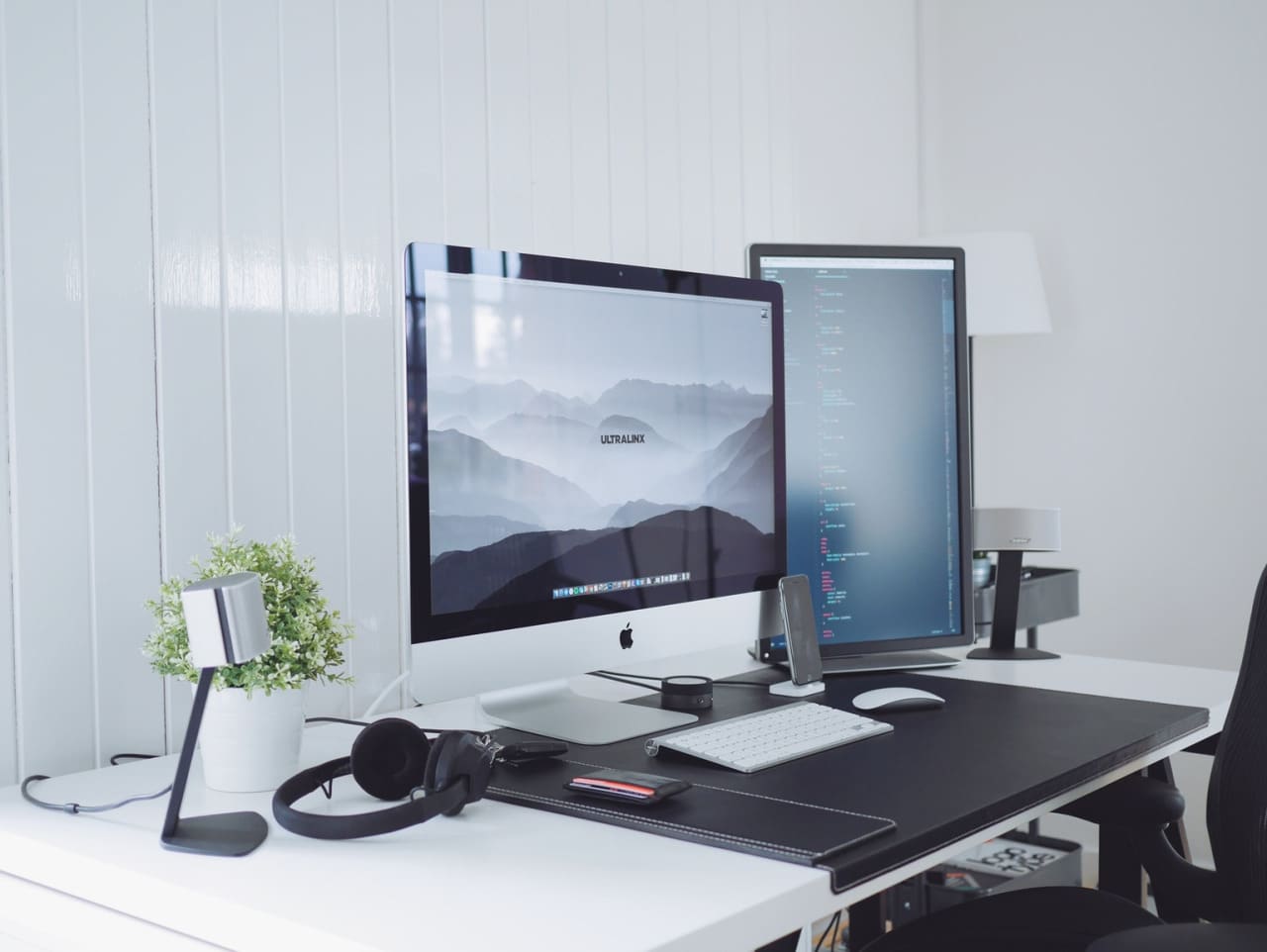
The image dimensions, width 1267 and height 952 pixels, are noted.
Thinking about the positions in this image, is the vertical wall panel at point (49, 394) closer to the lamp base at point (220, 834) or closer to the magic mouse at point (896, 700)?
the lamp base at point (220, 834)

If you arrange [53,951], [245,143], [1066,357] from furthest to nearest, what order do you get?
[1066,357] → [245,143] → [53,951]

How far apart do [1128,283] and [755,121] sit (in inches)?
45.4

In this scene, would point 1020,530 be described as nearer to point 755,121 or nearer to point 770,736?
point 770,736

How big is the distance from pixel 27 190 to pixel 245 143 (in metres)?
0.31

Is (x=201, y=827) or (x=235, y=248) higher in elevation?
(x=235, y=248)

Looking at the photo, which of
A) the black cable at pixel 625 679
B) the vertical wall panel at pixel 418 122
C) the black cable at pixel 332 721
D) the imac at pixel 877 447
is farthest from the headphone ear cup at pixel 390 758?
the vertical wall panel at pixel 418 122

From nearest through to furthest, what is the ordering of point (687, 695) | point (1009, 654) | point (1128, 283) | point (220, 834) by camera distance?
point (220, 834)
point (687, 695)
point (1009, 654)
point (1128, 283)

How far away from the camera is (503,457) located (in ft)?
4.33

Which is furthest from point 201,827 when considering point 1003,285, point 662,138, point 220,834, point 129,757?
point 1003,285

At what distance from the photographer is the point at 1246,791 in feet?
3.85

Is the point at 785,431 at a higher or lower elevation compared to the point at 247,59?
lower

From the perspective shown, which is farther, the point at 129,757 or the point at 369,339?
the point at 369,339

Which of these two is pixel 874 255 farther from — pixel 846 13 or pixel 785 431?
pixel 846 13

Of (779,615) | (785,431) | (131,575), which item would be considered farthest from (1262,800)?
(131,575)
